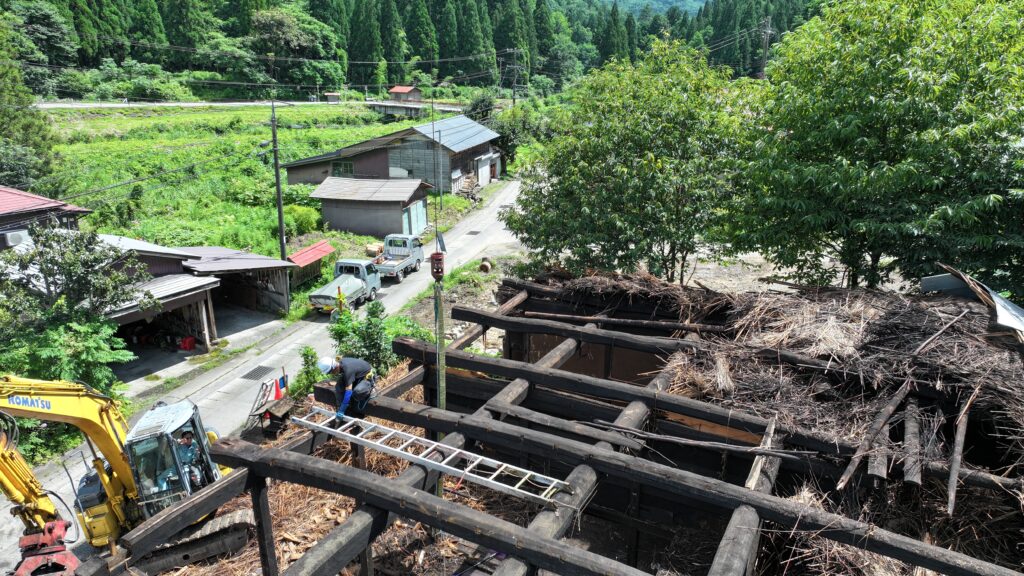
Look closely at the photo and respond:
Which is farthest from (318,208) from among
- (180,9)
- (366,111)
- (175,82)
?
(180,9)

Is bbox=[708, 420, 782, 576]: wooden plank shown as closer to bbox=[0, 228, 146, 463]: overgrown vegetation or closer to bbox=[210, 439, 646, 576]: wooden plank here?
bbox=[210, 439, 646, 576]: wooden plank

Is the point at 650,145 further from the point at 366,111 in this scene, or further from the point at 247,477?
the point at 366,111

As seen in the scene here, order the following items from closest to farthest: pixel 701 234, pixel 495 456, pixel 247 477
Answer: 1. pixel 247 477
2. pixel 495 456
3. pixel 701 234

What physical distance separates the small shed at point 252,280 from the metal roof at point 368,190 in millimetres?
11351

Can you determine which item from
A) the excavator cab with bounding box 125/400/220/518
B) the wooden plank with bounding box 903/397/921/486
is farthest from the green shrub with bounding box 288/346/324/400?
the wooden plank with bounding box 903/397/921/486

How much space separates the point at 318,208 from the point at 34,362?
25772 millimetres

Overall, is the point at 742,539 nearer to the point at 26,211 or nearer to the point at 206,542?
the point at 206,542

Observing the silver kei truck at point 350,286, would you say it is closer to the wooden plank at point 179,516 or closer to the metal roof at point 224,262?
the metal roof at point 224,262

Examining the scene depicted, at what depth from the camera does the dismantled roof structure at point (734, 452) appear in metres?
5.49

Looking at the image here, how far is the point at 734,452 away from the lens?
285 inches

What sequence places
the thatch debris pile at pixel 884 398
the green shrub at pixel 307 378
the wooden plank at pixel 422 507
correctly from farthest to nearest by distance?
the green shrub at pixel 307 378 < the thatch debris pile at pixel 884 398 < the wooden plank at pixel 422 507

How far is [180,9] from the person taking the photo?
8794cm

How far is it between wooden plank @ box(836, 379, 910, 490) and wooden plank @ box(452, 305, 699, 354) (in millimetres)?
2761

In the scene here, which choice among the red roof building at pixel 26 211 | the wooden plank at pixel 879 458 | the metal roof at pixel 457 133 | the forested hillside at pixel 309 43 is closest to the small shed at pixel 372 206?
the metal roof at pixel 457 133
